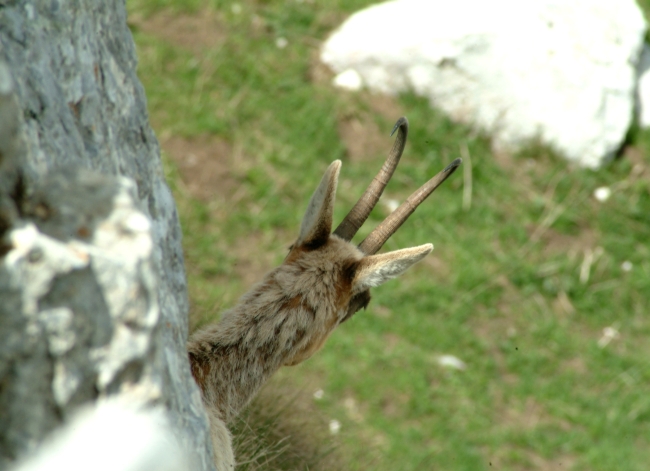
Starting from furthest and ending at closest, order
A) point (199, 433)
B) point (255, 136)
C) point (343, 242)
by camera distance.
Result: point (255, 136)
point (343, 242)
point (199, 433)

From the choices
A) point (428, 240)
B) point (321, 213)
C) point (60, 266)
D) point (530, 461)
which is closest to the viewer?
point (60, 266)

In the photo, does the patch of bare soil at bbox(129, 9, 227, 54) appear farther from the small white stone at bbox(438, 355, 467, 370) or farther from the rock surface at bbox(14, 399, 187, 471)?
the rock surface at bbox(14, 399, 187, 471)

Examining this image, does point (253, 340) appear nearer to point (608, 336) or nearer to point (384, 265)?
point (384, 265)

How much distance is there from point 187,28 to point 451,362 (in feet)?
14.2

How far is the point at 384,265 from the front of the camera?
335 cm

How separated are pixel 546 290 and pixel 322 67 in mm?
3281

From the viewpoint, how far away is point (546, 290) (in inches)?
269

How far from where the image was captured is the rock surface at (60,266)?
4.91 ft

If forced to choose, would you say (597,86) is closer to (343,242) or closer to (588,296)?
(588,296)

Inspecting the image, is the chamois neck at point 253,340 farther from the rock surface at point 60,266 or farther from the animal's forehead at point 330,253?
the rock surface at point 60,266

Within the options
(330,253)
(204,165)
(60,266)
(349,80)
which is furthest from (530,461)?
(60,266)

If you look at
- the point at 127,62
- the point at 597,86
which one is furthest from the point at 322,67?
the point at 127,62

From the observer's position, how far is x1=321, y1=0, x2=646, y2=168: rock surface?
7441mm

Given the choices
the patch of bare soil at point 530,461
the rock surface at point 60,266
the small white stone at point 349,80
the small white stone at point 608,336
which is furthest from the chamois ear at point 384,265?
the small white stone at point 349,80
